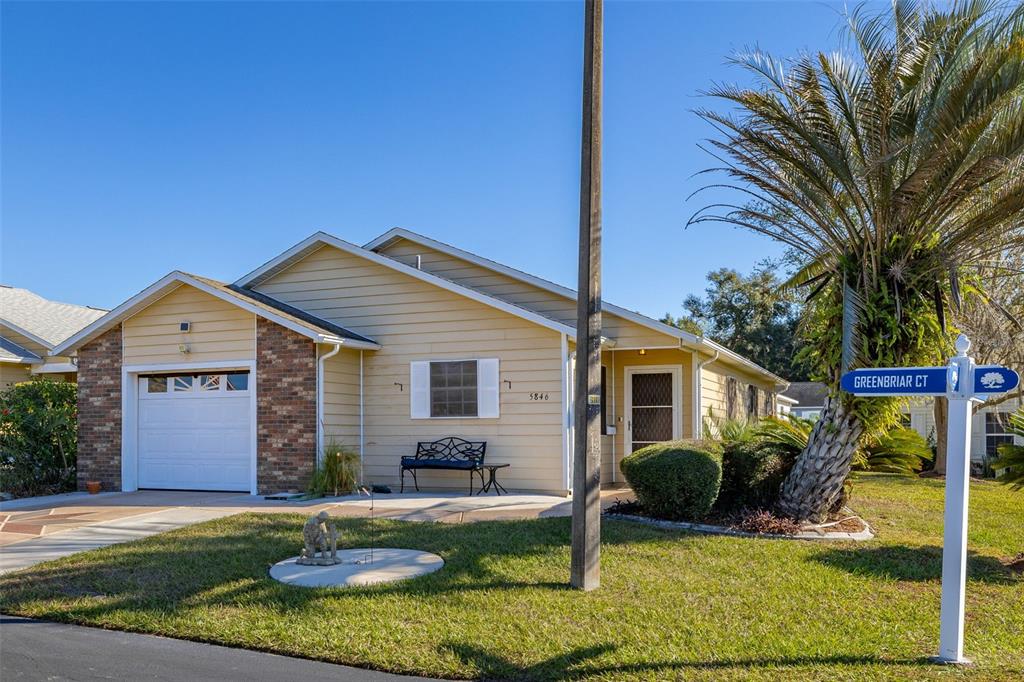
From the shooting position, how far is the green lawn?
5.10 metres

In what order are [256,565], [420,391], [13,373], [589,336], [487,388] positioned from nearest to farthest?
[589,336], [256,565], [487,388], [420,391], [13,373]

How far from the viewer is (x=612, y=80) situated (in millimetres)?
7219

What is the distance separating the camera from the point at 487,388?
13633mm

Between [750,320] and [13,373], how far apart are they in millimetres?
32742

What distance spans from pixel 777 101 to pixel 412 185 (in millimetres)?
9220

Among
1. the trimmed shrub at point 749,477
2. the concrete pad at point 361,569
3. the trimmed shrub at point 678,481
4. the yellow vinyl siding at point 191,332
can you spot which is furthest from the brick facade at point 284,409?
the trimmed shrub at point 749,477

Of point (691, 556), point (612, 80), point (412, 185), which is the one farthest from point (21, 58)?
point (691, 556)

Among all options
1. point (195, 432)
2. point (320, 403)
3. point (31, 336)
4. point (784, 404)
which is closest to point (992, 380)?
point (320, 403)

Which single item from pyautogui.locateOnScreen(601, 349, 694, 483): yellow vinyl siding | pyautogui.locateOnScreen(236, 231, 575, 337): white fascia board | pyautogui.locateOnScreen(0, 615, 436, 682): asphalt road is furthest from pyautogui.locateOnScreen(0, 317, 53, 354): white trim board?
pyautogui.locateOnScreen(0, 615, 436, 682): asphalt road

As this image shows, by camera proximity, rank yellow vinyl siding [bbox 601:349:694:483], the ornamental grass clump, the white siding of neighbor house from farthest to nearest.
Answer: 1. the white siding of neighbor house
2. yellow vinyl siding [bbox 601:349:694:483]
3. the ornamental grass clump

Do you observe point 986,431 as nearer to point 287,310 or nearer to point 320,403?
point 320,403

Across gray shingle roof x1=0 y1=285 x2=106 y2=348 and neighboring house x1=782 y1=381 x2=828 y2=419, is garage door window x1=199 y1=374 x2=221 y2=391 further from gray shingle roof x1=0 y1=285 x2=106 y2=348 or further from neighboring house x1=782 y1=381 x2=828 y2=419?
neighboring house x1=782 y1=381 x2=828 y2=419

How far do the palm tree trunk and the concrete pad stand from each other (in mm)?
4830

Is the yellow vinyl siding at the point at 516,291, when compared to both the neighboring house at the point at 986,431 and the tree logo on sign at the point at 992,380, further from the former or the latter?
the neighboring house at the point at 986,431
